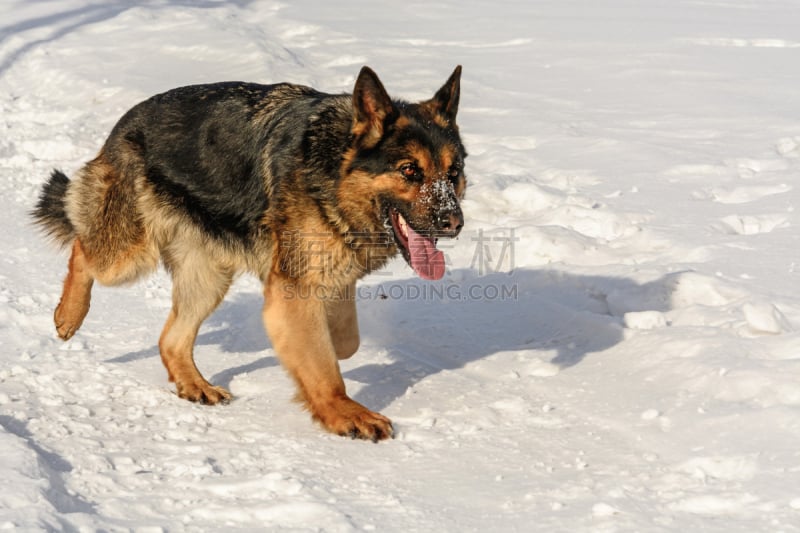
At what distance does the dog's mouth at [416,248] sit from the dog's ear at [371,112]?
1.25 feet

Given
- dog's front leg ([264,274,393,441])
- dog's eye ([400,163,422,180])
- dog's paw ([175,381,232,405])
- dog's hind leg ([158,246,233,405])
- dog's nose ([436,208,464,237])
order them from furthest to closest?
dog's hind leg ([158,246,233,405])
dog's paw ([175,381,232,405])
dog's front leg ([264,274,393,441])
dog's eye ([400,163,422,180])
dog's nose ([436,208,464,237])

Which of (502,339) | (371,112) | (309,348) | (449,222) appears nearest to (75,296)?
(309,348)

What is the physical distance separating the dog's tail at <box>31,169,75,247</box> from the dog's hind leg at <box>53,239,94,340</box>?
220mm

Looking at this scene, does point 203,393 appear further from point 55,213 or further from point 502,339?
point 502,339

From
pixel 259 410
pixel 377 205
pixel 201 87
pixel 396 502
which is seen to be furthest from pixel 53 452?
pixel 201 87

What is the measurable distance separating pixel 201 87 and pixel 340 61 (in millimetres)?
6763

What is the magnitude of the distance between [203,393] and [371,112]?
1.79 m

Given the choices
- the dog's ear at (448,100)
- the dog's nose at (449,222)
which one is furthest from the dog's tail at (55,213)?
the dog's nose at (449,222)

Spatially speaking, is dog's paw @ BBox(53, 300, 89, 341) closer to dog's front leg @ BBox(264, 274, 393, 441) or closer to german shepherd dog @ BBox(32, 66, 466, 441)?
german shepherd dog @ BBox(32, 66, 466, 441)

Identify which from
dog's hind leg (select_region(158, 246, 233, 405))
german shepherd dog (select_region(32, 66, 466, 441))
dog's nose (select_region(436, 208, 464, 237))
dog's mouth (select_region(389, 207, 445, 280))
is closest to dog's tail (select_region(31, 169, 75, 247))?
german shepherd dog (select_region(32, 66, 466, 441))

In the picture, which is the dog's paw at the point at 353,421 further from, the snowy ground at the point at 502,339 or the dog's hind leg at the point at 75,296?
the dog's hind leg at the point at 75,296

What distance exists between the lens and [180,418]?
15.3 ft

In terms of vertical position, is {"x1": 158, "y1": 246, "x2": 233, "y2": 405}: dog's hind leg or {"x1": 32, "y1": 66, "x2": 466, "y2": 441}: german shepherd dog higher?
{"x1": 32, "y1": 66, "x2": 466, "y2": 441}: german shepherd dog

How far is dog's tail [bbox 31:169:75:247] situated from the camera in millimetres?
5602
